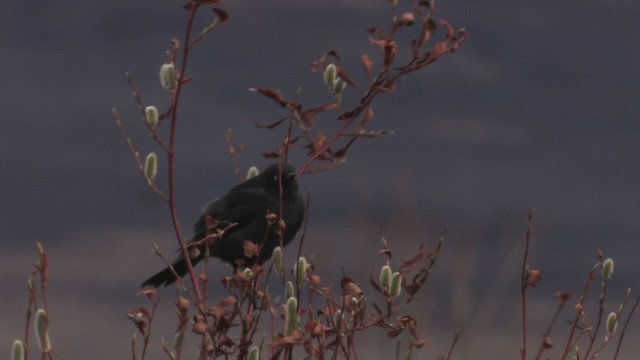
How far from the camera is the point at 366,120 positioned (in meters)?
2.27

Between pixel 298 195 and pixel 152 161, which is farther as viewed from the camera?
pixel 298 195

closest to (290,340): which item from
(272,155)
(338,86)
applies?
(272,155)

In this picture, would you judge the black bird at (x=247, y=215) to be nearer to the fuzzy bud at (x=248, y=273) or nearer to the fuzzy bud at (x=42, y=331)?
the fuzzy bud at (x=248, y=273)

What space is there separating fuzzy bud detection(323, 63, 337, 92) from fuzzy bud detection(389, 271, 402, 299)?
0.44 meters

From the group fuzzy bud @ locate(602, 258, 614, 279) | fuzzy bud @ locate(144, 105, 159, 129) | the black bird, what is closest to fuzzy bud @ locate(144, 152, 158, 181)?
fuzzy bud @ locate(144, 105, 159, 129)

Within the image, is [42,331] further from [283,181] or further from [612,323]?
[283,181]

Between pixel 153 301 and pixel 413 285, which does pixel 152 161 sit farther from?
pixel 413 285

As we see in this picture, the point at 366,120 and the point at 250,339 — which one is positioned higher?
the point at 366,120

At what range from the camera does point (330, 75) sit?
2.19 metres

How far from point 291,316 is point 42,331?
504 millimetres

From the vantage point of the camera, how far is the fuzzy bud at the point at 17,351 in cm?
197

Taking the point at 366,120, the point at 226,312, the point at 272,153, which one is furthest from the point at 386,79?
the point at 226,312

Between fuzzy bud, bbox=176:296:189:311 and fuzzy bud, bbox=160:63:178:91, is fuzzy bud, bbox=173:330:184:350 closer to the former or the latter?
fuzzy bud, bbox=176:296:189:311

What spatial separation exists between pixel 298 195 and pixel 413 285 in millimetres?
2351
